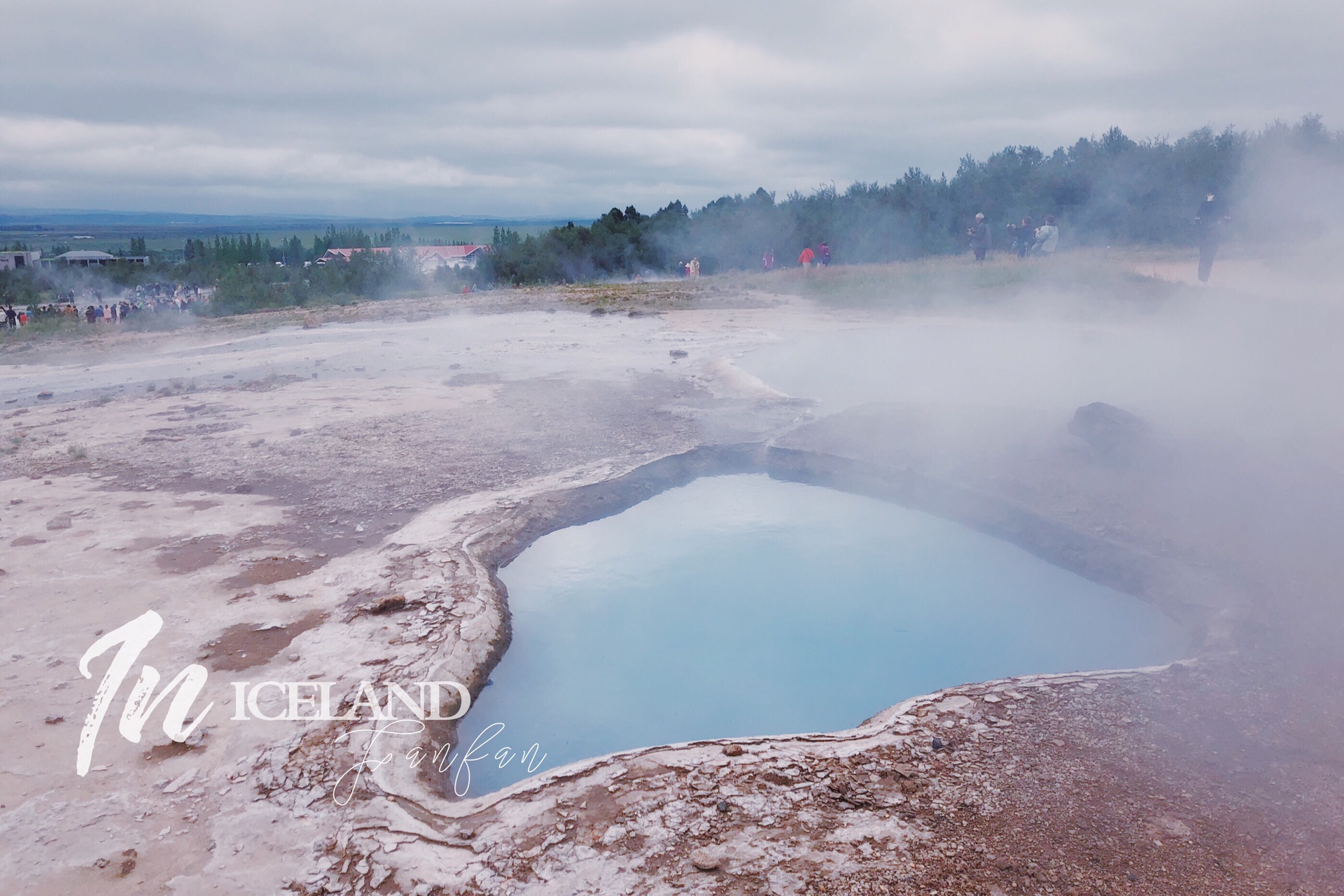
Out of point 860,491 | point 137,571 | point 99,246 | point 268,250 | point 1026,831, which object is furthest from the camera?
point 99,246

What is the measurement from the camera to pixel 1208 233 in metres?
12.5

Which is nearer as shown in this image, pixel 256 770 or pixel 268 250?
pixel 256 770

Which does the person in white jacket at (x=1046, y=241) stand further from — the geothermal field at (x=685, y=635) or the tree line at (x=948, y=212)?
the geothermal field at (x=685, y=635)

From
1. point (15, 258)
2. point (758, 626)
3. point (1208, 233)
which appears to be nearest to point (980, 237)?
point (1208, 233)

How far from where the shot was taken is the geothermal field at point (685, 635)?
2662mm

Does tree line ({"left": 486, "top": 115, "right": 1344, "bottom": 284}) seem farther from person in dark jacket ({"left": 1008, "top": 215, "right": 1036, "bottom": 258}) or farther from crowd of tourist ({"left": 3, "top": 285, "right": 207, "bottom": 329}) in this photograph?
crowd of tourist ({"left": 3, "top": 285, "right": 207, "bottom": 329})

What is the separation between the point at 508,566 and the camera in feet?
16.3

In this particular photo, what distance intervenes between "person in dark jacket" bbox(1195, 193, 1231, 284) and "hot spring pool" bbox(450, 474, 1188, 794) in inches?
376

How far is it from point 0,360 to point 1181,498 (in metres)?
15.7

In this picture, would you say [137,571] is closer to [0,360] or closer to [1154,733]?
[1154,733]

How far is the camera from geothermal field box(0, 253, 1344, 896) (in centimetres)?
266

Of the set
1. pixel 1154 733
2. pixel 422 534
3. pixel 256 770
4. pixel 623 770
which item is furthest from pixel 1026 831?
pixel 422 534

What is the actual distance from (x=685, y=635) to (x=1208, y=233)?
12.0 metres

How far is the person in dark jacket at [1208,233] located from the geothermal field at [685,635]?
12.8 feet
